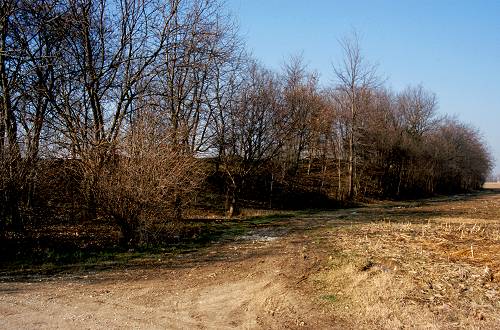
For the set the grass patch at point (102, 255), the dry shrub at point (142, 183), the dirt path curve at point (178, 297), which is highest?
the dry shrub at point (142, 183)

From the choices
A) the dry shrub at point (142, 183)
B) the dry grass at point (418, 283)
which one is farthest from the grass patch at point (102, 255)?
the dry grass at point (418, 283)

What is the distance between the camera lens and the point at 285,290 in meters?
7.27

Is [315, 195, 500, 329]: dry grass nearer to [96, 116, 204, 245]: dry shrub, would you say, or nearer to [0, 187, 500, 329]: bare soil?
[0, 187, 500, 329]: bare soil

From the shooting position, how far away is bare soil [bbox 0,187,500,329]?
19.3 ft

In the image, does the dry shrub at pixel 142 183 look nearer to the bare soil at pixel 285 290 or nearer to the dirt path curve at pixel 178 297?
the bare soil at pixel 285 290

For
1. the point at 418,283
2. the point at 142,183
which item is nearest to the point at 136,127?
the point at 142,183

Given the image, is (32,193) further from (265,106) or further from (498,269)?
(265,106)

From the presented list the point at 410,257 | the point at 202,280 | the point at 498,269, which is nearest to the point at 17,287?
the point at 202,280

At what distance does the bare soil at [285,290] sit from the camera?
5891 millimetres

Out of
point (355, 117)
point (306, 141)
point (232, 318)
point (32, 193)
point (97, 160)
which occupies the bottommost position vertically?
point (232, 318)

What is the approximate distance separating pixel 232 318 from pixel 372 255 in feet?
12.6

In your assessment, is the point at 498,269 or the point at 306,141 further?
the point at 306,141

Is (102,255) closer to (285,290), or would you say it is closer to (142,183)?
(142,183)

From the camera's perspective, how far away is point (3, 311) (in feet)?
20.7
